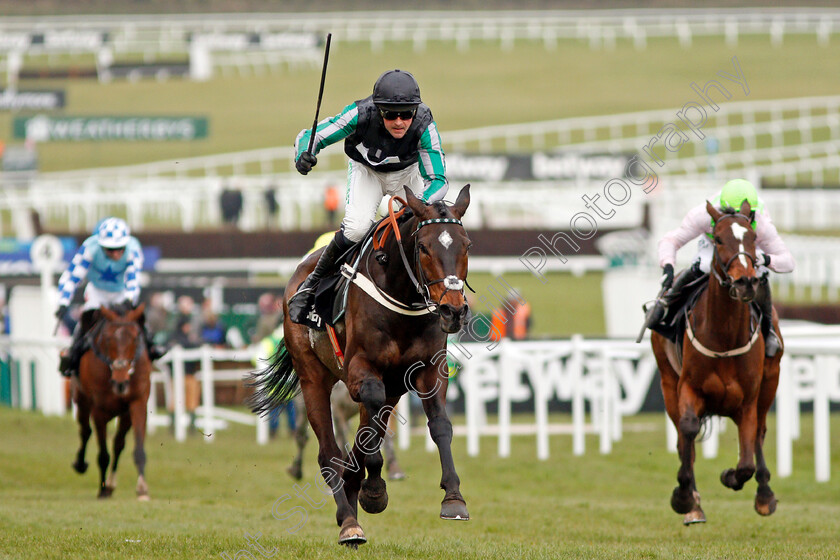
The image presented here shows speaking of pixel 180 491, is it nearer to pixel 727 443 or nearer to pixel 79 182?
pixel 727 443

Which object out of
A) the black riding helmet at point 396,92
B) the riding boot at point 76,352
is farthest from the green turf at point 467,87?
the black riding helmet at point 396,92

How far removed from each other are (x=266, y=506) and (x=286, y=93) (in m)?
32.0

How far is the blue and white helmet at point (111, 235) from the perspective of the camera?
991cm

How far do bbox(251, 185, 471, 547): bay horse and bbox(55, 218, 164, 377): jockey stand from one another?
3.97 metres

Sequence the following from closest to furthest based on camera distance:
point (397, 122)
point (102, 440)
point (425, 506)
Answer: point (397, 122), point (425, 506), point (102, 440)

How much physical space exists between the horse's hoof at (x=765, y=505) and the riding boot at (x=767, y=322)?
2.96ft

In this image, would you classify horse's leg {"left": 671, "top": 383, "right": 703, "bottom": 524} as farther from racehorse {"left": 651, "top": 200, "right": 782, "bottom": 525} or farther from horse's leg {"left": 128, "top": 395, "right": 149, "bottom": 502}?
horse's leg {"left": 128, "top": 395, "right": 149, "bottom": 502}

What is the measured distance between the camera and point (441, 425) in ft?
19.5

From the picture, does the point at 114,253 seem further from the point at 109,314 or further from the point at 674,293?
the point at 674,293

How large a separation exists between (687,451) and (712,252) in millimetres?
1340

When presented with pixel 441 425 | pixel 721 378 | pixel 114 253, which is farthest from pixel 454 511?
pixel 114 253

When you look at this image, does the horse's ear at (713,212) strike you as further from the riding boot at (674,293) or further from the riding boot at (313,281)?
the riding boot at (313,281)

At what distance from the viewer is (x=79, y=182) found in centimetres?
2636

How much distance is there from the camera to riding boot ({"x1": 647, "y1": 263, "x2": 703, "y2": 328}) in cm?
802
